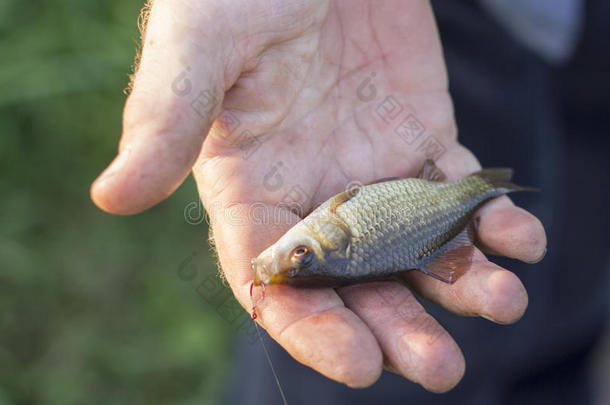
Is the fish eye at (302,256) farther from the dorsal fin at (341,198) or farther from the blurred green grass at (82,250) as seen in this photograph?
the blurred green grass at (82,250)

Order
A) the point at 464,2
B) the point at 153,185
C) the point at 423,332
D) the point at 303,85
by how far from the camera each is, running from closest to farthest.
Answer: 1. the point at 153,185
2. the point at 423,332
3. the point at 303,85
4. the point at 464,2

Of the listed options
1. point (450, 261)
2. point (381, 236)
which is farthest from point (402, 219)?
point (450, 261)

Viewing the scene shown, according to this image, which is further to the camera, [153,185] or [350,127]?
[350,127]

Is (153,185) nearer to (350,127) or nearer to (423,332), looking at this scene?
(423,332)

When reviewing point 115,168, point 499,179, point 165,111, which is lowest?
point 499,179

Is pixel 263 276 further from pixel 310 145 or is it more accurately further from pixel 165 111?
pixel 310 145

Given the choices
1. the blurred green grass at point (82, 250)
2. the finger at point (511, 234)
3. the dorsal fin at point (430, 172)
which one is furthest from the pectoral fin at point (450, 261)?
the blurred green grass at point (82, 250)

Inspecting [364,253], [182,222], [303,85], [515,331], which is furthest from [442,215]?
[182,222]
